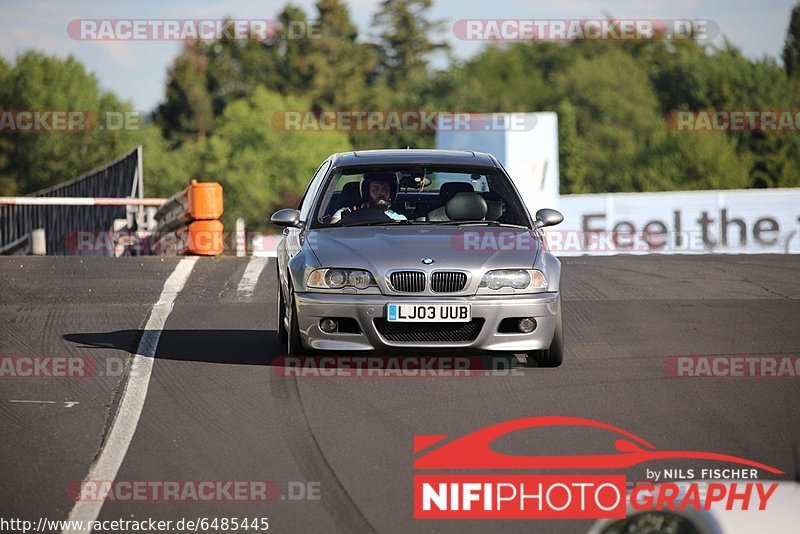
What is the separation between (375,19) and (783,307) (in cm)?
12512

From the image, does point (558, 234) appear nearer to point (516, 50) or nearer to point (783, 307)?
point (783, 307)

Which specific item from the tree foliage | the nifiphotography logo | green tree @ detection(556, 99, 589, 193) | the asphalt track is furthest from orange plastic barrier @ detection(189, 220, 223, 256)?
green tree @ detection(556, 99, 589, 193)

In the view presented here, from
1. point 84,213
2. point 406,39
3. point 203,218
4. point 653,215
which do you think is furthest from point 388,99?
point 203,218

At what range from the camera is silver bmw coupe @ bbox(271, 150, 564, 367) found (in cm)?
927

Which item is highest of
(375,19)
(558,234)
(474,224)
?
(375,19)

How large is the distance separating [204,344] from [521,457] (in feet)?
14.3

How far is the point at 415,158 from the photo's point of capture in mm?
11000

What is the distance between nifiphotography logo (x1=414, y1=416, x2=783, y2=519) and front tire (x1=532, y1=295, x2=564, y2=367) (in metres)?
1.91

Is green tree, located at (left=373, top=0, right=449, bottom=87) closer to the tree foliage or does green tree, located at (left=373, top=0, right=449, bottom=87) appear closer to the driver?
the tree foliage

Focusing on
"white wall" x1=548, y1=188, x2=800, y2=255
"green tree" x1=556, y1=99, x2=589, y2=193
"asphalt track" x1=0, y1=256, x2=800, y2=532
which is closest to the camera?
"asphalt track" x1=0, y1=256, x2=800, y2=532

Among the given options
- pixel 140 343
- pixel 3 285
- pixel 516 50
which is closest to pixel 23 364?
pixel 140 343

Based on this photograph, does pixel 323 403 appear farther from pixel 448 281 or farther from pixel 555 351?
pixel 555 351

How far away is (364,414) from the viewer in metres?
8.10

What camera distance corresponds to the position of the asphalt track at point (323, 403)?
6410 mm
